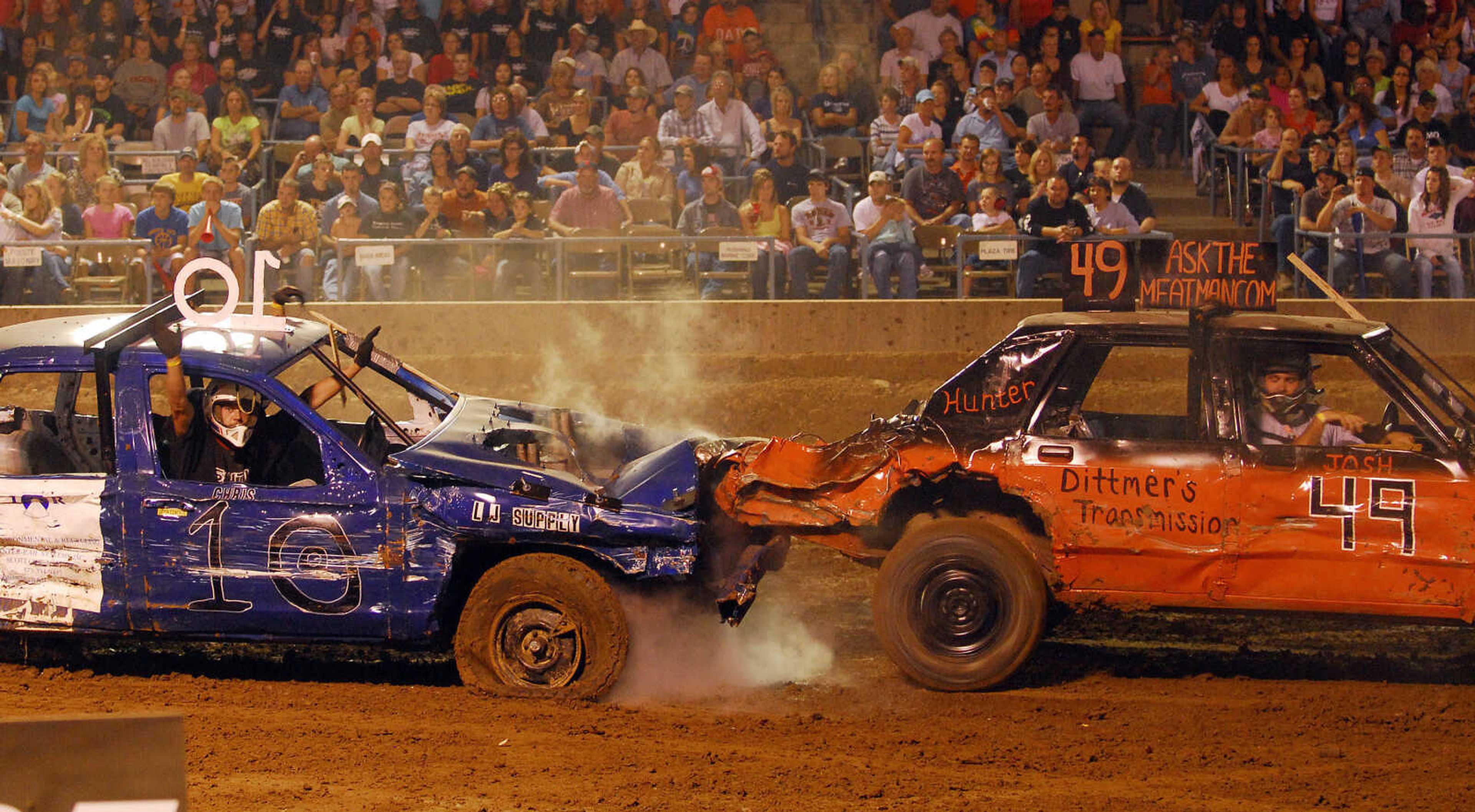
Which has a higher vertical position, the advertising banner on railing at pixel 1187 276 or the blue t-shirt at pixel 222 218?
the blue t-shirt at pixel 222 218

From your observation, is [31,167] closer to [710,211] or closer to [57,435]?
[710,211]

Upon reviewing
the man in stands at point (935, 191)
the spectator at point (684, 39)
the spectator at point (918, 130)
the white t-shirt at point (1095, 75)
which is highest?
the spectator at point (684, 39)

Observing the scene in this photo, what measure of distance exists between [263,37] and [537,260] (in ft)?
22.9

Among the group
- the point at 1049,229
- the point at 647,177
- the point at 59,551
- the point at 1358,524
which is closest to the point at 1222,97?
the point at 1049,229

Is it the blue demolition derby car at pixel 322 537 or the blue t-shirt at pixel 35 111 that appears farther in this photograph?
the blue t-shirt at pixel 35 111

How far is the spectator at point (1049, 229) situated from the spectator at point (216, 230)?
23.9 ft

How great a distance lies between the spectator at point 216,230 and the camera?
1470 centimetres

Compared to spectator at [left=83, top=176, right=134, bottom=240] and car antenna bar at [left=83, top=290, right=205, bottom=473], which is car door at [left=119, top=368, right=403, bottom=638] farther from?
spectator at [left=83, top=176, right=134, bottom=240]

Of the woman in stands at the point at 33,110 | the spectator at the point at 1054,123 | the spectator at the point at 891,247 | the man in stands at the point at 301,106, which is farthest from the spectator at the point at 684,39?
the woman in stands at the point at 33,110

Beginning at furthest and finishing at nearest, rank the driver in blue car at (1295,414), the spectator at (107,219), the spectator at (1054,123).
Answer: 1. the spectator at (1054,123)
2. the spectator at (107,219)
3. the driver in blue car at (1295,414)

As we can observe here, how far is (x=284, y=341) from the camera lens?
7711mm

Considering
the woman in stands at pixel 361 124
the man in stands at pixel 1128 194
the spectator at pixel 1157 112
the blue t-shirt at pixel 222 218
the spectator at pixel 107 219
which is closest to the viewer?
the blue t-shirt at pixel 222 218

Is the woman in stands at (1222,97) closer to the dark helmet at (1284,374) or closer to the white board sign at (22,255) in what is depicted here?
the dark helmet at (1284,374)

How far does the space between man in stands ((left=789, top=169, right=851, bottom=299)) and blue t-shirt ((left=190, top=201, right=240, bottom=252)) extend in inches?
Result: 213
